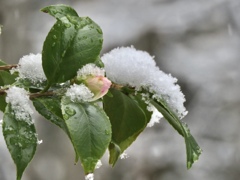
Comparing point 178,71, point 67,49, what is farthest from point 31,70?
point 178,71

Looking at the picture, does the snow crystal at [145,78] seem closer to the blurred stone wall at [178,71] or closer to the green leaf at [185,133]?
the green leaf at [185,133]

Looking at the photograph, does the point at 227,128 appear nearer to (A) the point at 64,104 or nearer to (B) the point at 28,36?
(B) the point at 28,36

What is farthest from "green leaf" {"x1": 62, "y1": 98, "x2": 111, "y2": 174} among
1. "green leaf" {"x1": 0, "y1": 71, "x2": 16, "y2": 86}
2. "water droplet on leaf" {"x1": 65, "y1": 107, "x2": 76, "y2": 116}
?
"green leaf" {"x1": 0, "y1": 71, "x2": 16, "y2": 86}

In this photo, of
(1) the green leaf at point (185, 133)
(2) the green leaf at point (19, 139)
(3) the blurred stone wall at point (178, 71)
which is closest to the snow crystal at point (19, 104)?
(2) the green leaf at point (19, 139)

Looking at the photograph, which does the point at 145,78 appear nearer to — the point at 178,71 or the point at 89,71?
the point at 89,71

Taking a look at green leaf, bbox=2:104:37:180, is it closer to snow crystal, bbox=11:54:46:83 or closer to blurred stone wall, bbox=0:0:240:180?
snow crystal, bbox=11:54:46:83

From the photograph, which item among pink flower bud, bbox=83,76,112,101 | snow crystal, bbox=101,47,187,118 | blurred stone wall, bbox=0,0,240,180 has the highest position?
pink flower bud, bbox=83,76,112,101
